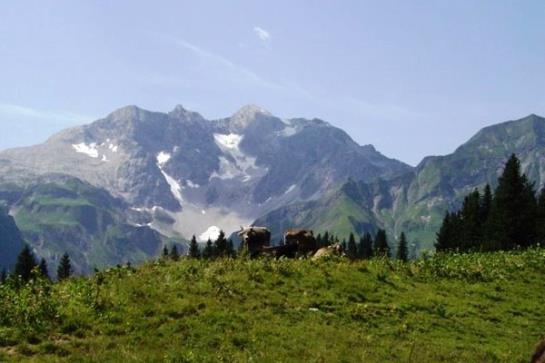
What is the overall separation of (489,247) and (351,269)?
57514 millimetres

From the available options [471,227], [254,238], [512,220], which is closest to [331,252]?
[254,238]

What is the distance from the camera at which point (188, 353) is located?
55.4ft

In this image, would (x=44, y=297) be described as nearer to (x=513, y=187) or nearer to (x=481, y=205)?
(x=513, y=187)

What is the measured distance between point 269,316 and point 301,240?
17.2 m

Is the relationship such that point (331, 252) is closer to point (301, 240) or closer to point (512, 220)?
point (301, 240)

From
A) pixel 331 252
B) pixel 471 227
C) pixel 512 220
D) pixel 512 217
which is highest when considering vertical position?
pixel 512 217

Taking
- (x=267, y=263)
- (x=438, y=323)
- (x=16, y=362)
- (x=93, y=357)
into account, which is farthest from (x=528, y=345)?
(x=16, y=362)

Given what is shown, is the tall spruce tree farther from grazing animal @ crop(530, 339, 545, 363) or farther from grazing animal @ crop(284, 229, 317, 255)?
grazing animal @ crop(530, 339, 545, 363)

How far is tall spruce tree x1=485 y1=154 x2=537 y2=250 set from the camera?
83.7m

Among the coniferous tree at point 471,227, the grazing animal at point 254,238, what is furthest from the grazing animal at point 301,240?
the coniferous tree at point 471,227

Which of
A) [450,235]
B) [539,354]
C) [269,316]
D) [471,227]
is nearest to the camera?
[539,354]

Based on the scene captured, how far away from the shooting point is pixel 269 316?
2102cm

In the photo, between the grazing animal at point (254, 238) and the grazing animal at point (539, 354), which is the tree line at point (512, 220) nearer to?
the grazing animal at point (254, 238)

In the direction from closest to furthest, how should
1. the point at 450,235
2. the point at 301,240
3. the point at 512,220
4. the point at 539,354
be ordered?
the point at 539,354 → the point at 301,240 → the point at 512,220 → the point at 450,235
